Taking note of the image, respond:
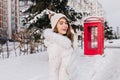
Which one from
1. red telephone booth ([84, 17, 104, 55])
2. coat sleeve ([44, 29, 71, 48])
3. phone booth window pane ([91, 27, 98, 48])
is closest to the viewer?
coat sleeve ([44, 29, 71, 48])

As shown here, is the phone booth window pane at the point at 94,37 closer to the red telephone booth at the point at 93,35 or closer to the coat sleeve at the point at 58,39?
the red telephone booth at the point at 93,35

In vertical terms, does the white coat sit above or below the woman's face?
below

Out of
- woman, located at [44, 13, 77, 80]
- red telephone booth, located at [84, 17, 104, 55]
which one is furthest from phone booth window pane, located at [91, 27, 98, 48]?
woman, located at [44, 13, 77, 80]

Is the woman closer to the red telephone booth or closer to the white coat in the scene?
the white coat

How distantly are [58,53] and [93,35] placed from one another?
14.4m

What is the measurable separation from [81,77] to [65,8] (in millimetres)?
5957

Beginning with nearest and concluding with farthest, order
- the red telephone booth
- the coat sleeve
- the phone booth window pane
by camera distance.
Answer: the coat sleeve, the red telephone booth, the phone booth window pane

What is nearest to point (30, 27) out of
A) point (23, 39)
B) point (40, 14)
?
point (40, 14)

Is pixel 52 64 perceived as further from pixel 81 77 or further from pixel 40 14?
pixel 40 14

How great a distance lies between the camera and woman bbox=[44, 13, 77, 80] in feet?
14.0

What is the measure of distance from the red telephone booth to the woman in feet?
43.5

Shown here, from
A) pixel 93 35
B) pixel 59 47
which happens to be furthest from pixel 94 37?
pixel 59 47

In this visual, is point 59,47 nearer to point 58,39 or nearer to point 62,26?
point 58,39

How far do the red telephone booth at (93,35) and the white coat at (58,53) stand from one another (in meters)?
13.3
